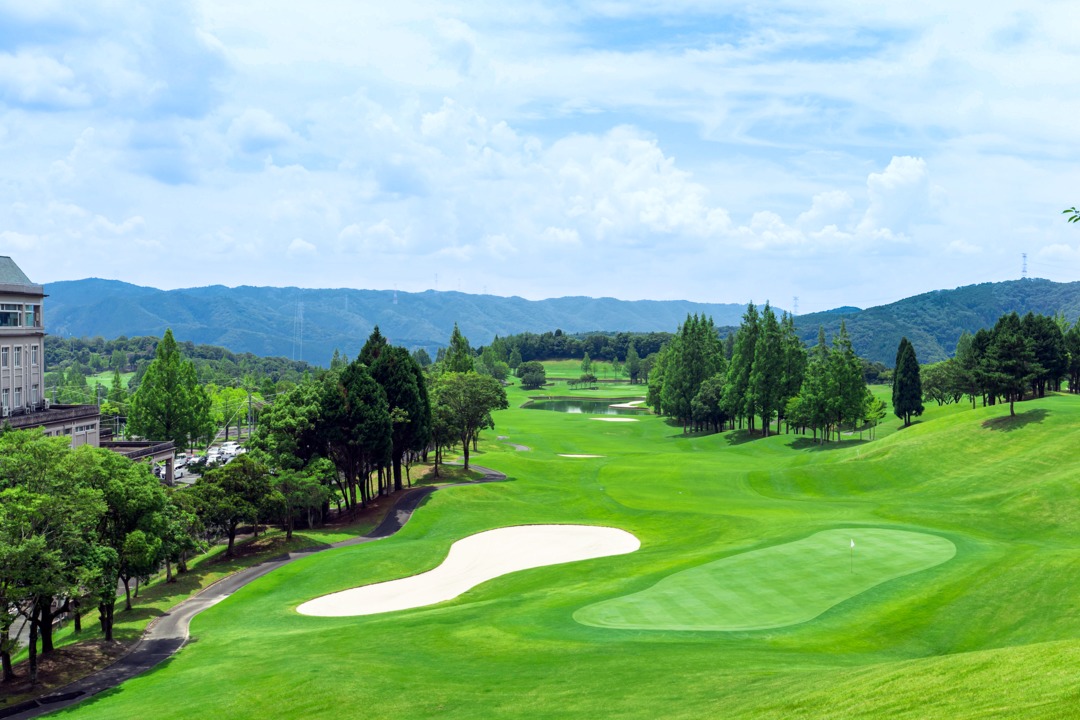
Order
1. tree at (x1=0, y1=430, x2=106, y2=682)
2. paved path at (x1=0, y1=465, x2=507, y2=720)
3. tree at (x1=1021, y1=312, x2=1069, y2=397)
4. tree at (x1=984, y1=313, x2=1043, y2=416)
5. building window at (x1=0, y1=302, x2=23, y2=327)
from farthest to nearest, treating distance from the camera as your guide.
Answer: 1. tree at (x1=1021, y1=312, x2=1069, y2=397)
2. tree at (x1=984, y1=313, x2=1043, y2=416)
3. building window at (x1=0, y1=302, x2=23, y2=327)
4. tree at (x1=0, y1=430, x2=106, y2=682)
5. paved path at (x1=0, y1=465, x2=507, y2=720)

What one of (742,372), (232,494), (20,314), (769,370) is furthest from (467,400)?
(742,372)

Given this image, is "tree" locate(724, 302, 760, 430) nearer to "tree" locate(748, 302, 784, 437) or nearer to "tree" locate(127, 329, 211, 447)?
"tree" locate(748, 302, 784, 437)

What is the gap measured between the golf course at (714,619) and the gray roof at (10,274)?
47.7 meters

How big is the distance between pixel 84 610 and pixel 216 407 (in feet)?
343

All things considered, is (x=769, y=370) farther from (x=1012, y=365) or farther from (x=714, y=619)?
Result: (x=714, y=619)

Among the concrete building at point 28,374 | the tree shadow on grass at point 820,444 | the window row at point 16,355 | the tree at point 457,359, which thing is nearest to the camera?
the concrete building at point 28,374

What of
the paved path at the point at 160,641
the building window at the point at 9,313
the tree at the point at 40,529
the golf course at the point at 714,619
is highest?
the building window at the point at 9,313

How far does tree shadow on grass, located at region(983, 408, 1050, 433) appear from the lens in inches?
3036

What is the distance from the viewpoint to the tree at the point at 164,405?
315ft

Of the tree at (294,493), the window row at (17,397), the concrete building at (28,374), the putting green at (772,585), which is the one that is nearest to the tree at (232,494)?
the tree at (294,493)

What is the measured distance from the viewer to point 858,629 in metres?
33.4

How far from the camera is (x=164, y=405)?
316ft

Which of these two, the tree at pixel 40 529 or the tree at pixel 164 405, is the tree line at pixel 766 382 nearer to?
the tree at pixel 164 405

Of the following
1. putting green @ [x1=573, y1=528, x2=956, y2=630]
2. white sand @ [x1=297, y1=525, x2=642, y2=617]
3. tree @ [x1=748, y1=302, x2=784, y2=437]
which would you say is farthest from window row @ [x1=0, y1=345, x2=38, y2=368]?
tree @ [x1=748, y1=302, x2=784, y2=437]
